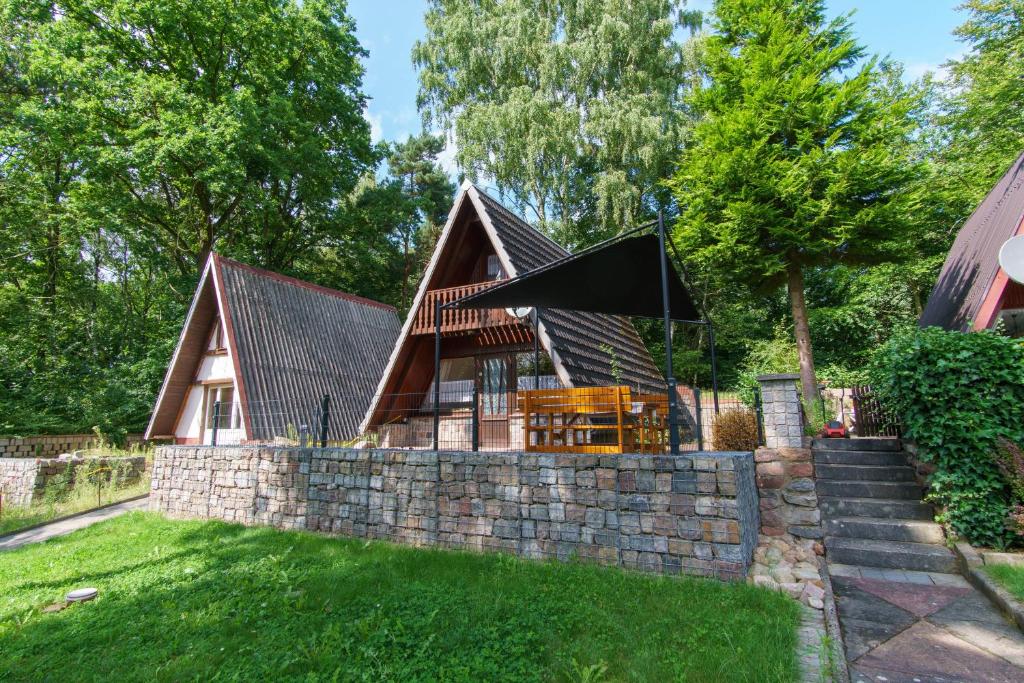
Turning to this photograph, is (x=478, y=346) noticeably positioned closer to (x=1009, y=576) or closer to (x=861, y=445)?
(x=861, y=445)

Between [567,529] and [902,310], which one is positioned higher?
[902,310]

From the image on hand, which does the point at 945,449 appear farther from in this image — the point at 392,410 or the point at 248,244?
the point at 248,244

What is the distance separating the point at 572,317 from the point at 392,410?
4.56 metres

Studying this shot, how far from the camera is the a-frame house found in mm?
12414

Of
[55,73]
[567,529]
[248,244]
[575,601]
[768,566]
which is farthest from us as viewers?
[248,244]

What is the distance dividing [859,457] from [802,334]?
417cm

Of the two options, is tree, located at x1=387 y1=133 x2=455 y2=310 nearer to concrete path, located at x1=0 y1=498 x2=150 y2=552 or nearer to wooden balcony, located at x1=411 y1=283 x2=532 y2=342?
wooden balcony, located at x1=411 y1=283 x2=532 y2=342

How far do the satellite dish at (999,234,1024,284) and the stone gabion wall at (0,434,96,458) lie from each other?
70.7ft

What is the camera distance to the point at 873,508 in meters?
6.36

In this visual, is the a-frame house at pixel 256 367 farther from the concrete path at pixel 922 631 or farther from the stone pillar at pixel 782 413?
the concrete path at pixel 922 631

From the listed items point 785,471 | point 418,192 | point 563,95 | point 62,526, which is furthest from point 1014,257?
point 418,192

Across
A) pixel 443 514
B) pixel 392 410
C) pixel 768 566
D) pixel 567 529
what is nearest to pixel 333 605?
A: pixel 443 514

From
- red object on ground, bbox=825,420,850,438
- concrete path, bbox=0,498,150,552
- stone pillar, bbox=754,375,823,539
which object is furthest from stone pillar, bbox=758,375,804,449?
concrete path, bbox=0,498,150,552

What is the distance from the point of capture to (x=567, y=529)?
582 centimetres
